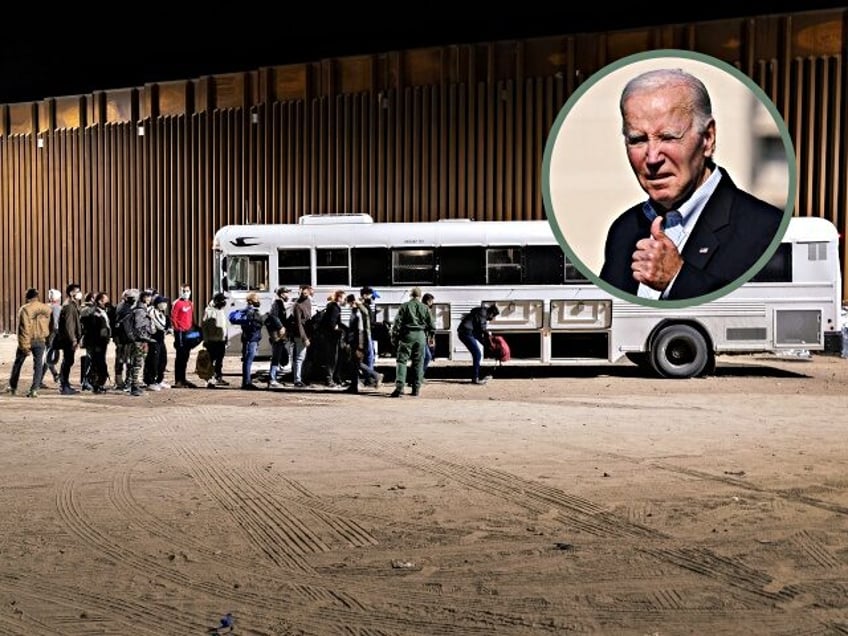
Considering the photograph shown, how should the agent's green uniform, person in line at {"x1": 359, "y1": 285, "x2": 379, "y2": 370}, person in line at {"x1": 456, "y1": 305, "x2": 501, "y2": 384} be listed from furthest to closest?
person in line at {"x1": 456, "y1": 305, "x2": 501, "y2": 384} → person in line at {"x1": 359, "y1": 285, "x2": 379, "y2": 370} → the agent's green uniform

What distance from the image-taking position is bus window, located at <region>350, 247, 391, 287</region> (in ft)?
60.4

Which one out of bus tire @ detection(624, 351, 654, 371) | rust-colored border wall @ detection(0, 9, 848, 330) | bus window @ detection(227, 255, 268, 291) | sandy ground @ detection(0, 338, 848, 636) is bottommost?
sandy ground @ detection(0, 338, 848, 636)

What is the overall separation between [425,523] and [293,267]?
40.8ft

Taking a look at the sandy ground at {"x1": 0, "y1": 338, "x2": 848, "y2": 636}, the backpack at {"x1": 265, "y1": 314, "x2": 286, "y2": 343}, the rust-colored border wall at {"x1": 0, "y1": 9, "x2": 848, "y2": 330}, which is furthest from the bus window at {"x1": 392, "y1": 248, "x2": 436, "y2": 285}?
the rust-colored border wall at {"x1": 0, "y1": 9, "x2": 848, "y2": 330}

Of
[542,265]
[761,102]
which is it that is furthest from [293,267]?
[761,102]

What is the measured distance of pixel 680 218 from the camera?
17.4 m

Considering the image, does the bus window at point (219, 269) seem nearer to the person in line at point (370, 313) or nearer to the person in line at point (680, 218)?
the person in line at point (370, 313)

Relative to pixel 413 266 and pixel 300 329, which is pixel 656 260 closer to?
pixel 413 266

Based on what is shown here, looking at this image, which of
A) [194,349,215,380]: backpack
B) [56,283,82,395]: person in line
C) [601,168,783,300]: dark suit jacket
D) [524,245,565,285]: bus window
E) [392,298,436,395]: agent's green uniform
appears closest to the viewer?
[392,298,436,395]: agent's green uniform

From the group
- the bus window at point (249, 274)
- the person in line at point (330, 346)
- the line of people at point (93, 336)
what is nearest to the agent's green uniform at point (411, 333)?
the person in line at point (330, 346)

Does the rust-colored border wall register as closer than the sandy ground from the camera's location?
No

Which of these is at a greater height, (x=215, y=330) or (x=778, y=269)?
(x=778, y=269)

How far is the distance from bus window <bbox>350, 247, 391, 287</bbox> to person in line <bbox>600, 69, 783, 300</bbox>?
407cm

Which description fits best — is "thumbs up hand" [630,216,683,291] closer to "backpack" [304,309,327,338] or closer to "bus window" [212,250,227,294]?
"backpack" [304,309,327,338]
